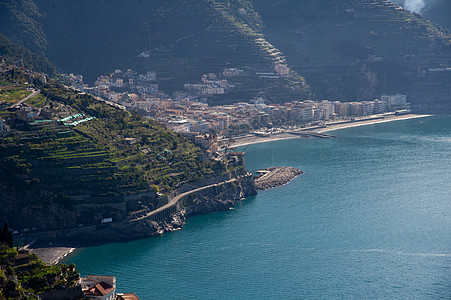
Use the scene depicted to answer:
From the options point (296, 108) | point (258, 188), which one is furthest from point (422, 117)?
point (258, 188)

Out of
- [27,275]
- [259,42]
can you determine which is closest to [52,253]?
[27,275]

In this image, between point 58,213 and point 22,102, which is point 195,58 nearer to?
point 22,102

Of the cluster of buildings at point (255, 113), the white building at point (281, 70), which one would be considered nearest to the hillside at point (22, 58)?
the cluster of buildings at point (255, 113)

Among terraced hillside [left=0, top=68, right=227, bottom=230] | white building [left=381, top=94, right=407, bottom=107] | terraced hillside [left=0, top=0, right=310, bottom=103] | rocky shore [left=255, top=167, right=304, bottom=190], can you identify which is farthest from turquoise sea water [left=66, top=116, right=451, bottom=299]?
white building [left=381, top=94, right=407, bottom=107]

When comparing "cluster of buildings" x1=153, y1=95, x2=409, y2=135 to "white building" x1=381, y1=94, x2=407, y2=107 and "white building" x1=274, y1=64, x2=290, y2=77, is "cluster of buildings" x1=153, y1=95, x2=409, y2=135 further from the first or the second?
"white building" x1=274, y1=64, x2=290, y2=77

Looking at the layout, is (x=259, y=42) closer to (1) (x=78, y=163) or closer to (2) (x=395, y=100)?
(2) (x=395, y=100)
